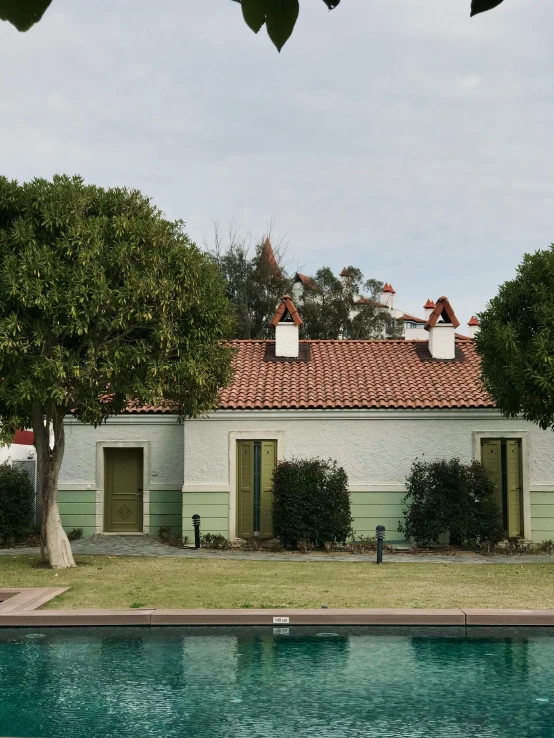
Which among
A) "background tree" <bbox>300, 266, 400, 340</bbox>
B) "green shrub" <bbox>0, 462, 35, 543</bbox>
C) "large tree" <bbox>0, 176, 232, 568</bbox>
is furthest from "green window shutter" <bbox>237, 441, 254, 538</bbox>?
"background tree" <bbox>300, 266, 400, 340</bbox>

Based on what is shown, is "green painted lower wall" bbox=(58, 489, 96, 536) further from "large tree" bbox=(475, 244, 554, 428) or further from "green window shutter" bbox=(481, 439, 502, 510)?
"large tree" bbox=(475, 244, 554, 428)

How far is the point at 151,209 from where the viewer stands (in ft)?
54.6

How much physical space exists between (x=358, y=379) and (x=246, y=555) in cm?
593

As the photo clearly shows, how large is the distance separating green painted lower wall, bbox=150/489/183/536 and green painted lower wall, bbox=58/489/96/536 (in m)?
1.48

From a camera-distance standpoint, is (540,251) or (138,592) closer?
(138,592)

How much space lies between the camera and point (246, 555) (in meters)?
19.4

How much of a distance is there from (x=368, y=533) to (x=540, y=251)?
782cm

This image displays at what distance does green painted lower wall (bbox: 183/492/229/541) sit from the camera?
838 inches

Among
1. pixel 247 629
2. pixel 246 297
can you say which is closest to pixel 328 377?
pixel 247 629

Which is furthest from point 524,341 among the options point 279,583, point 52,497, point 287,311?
point 52,497

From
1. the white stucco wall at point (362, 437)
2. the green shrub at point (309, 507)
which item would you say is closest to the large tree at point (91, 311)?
the green shrub at point (309, 507)

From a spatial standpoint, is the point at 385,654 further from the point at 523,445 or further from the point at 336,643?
the point at 523,445

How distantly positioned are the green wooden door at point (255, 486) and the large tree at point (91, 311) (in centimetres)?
453

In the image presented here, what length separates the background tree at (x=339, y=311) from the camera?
53.6m
